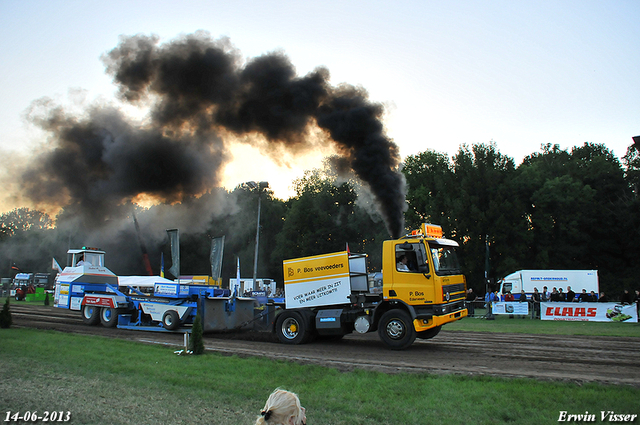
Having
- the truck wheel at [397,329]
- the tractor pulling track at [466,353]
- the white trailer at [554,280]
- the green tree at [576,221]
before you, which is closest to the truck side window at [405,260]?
the truck wheel at [397,329]

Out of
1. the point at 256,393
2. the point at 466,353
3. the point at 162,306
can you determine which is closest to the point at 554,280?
the point at 466,353

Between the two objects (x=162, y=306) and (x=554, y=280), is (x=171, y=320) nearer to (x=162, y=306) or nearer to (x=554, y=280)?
(x=162, y=306)

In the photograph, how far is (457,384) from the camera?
704cm

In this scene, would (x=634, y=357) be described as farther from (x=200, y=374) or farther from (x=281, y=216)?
(x=281, y=216)

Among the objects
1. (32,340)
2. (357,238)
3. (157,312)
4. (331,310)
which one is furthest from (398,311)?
(357,238)

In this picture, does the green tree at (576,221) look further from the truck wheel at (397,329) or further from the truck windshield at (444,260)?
the truck wheel at (397,329)

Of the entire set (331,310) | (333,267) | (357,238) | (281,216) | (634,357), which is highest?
(281,216)

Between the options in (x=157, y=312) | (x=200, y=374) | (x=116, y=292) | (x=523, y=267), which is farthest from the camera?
(x=523, y=267)

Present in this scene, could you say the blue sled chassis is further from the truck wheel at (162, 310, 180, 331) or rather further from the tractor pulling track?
the tractor pulling track

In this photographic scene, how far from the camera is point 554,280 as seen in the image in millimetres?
33031

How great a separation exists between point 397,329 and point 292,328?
131 inches

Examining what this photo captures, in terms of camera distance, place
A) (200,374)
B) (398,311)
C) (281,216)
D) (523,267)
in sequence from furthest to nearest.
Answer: (281,216)
(523,267)
(398,311)
(200,374)

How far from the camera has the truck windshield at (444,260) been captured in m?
11.2

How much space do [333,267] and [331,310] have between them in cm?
126
